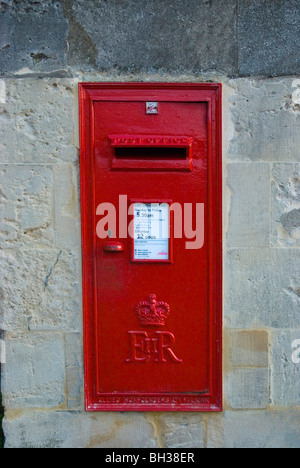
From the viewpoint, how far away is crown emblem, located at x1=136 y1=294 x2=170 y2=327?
2.17 metres

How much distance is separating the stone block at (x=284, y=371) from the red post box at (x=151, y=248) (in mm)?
346

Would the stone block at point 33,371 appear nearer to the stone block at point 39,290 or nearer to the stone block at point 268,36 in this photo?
the stone block at point 39,290

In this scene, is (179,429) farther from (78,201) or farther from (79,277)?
(78,201)

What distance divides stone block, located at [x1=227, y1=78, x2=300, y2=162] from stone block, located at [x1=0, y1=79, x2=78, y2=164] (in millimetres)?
981

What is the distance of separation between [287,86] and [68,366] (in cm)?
216

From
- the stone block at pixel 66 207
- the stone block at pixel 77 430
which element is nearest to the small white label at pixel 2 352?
the stone block at pixel 77 430

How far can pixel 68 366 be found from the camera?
2.23 meters

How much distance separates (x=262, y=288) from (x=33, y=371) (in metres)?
1.51

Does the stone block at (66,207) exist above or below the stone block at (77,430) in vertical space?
above

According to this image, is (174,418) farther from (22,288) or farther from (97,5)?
(97,5)

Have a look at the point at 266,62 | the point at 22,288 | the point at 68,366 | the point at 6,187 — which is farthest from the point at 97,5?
the point at 68,366

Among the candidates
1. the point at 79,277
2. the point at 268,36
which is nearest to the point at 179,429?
the point at 79,277

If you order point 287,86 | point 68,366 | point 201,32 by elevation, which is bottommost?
point 68,366

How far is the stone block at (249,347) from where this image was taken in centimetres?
222
